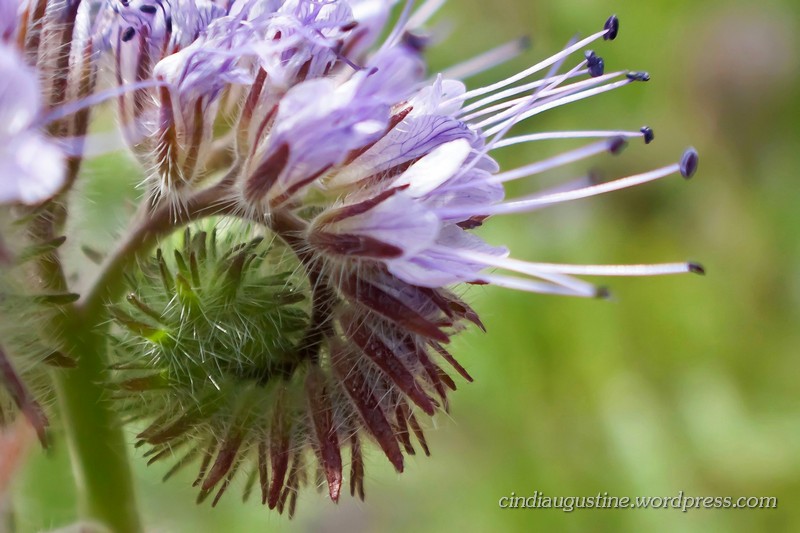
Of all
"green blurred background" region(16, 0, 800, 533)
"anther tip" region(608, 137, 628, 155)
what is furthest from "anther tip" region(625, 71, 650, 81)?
"green blurred background" region(16, 0, 800, 533)

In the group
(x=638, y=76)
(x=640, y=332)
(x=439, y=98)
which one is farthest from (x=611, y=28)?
(x=640, y=332)

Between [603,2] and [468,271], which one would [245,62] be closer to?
[468,271]

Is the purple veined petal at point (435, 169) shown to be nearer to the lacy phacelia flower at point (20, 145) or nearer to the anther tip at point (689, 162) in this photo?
the anther tip at point (689, 162)

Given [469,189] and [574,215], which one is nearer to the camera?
[469,189]

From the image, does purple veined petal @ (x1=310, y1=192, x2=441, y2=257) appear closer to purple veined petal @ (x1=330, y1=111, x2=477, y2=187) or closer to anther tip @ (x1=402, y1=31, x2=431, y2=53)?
purple veined petal @ (x1=330, y1=111, x2=477, y2=187)

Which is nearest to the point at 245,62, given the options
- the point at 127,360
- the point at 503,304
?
the point at 127,360
